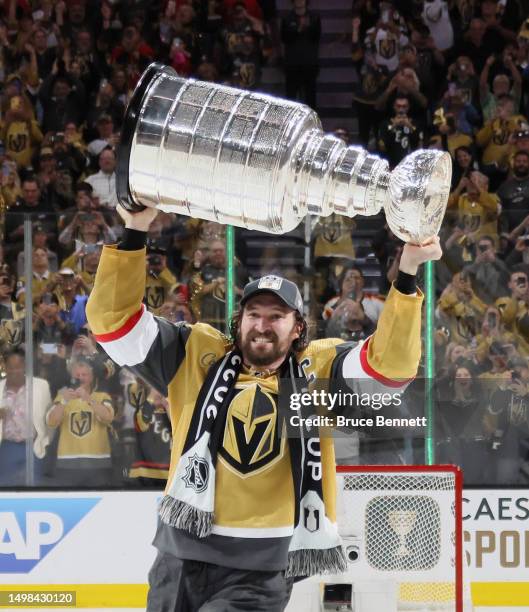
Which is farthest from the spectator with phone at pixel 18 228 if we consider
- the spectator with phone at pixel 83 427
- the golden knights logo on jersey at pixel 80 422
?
the golden knights logo on jersey at pixel 80 422

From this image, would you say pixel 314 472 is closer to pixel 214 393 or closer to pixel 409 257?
pixel 214 393

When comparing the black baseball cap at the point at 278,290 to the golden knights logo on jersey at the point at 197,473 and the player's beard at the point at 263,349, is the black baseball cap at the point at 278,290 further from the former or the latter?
the golden knights logo on jersey at the point at 197,473

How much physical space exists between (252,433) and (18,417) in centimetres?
225

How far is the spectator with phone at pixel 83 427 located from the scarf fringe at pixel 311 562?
84.5 inches

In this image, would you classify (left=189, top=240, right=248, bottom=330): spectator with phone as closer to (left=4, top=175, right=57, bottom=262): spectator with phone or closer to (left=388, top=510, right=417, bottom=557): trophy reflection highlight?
(left=4, top=175, right=57, bottom=262): spectator with phone

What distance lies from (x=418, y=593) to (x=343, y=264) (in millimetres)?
1551

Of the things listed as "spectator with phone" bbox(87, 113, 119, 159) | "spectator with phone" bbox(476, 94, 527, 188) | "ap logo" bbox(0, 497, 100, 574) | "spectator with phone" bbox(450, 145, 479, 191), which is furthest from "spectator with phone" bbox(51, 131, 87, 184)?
"ap logo" bbox(0, 497, 100, 574)

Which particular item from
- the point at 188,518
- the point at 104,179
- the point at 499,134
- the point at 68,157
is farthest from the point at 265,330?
the point at 499,134

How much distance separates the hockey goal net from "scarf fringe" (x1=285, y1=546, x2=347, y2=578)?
3.10ft

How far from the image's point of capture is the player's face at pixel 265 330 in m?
3.67

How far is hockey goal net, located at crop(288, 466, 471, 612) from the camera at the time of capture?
4672mm

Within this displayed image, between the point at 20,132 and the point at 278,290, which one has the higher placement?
the point at 20,132

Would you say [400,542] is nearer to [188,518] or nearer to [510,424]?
[510,424]

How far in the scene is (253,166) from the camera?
9.87ft
